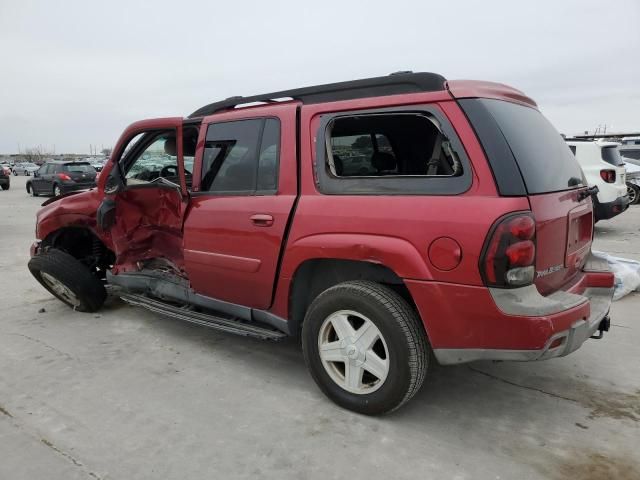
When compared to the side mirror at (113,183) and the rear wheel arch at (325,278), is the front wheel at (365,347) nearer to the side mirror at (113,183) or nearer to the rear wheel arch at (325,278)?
the rear wheel arch at (325,278)

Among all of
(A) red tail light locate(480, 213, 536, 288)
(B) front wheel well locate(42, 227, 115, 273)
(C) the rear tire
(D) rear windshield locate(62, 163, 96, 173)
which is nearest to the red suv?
(A) red tail light locate(480, 213, 536, 288)

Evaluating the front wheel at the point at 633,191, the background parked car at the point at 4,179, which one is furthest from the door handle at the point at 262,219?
the background parked car at the point at 4,179

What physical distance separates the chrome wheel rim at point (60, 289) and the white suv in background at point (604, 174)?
784cm

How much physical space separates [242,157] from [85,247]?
8.98 ft

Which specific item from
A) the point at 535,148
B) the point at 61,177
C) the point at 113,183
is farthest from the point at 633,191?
the point at 61,177

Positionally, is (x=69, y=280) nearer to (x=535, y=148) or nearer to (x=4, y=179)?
(x=535, y=148)

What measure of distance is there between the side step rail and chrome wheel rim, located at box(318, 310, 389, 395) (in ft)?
1.46

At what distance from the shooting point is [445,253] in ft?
7.94

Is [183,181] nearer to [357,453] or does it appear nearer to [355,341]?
→ [355,341]

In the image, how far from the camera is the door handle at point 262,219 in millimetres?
3119

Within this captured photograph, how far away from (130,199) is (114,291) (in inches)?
34.9

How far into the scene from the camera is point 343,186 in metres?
2.85

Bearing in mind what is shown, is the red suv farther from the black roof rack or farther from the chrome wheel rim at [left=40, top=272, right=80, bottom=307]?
the chrome wheel rim at [left=40, top=272, right=80, bottom=307]

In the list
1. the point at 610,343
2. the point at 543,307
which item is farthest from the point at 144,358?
the point at 610,343
